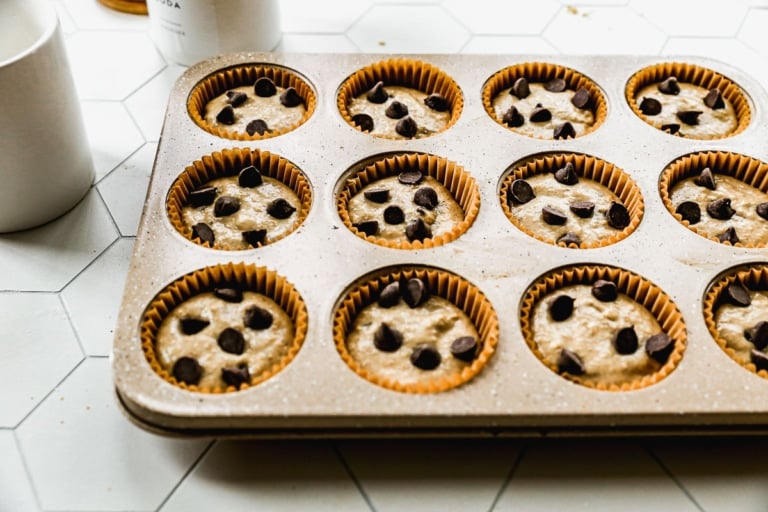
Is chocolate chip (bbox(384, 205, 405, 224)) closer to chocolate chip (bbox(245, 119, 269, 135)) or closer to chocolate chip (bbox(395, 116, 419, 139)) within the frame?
chocolate chip (bbox(395, 116, 419, 139))

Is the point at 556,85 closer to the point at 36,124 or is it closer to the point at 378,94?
the point at 378,94

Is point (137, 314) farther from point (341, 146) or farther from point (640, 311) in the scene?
point (640, 311)

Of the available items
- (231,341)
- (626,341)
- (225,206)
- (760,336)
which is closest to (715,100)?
(760,336)

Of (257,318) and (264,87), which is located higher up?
(264,87)

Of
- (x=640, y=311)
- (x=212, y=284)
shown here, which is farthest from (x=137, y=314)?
(x=640, y=311)

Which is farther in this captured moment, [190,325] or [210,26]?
[210,26]

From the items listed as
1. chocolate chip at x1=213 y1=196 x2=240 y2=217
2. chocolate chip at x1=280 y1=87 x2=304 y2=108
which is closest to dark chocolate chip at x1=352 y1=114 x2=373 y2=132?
chocolate chip at x1=280 y1=87 x2=304 y2=108
